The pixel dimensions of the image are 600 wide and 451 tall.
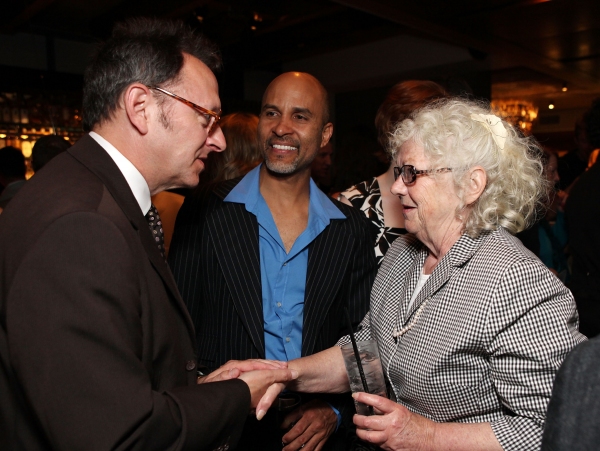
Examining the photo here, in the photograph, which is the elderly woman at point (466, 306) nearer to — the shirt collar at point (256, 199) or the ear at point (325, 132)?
the shirt collar at point (256, 199)

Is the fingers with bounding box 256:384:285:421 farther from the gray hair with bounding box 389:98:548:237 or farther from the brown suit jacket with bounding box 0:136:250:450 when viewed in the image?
the gray hair with bounding box 389:98:548:237

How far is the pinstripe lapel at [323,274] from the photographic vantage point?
211cm

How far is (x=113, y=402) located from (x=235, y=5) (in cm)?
609

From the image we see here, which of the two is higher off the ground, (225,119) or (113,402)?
(225,119)

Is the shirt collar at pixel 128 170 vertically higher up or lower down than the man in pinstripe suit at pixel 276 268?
higher up

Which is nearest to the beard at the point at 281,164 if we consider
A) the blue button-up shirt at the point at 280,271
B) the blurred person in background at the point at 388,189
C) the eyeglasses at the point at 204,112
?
the blue button-up shirt at the point at 280,271

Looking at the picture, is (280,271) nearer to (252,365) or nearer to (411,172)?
(252,365)

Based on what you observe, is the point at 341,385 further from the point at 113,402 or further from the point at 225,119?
the point at 225,119

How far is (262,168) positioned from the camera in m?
2.43

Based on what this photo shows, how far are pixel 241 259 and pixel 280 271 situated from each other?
6.7 inches

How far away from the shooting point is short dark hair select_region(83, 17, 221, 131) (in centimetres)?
147

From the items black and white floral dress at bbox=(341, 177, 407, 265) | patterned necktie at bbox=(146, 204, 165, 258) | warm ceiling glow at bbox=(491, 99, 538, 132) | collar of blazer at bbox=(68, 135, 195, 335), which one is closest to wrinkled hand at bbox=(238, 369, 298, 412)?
collar of blazer at bbox=(68, 135, 195, 335)

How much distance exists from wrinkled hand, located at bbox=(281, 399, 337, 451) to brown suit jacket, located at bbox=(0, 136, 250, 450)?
776 millimetres

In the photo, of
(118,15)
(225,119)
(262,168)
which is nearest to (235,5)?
(118,15)
